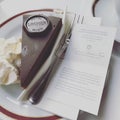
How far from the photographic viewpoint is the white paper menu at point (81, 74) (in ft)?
1.30

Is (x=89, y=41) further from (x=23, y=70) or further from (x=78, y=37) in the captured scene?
(x=23, y=70)

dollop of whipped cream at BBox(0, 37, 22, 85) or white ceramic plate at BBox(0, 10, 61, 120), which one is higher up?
dollop of whipped cream at BBox(0, 37, 22, 85)

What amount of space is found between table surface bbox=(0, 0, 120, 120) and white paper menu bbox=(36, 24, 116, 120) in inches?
1.1

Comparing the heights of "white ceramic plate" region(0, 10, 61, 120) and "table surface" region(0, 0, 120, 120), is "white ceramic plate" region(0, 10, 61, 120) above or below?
below

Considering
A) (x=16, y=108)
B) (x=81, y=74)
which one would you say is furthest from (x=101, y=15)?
(x=16, y=108)

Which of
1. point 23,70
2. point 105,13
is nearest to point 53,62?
point 23,70

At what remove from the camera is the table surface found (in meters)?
0.41

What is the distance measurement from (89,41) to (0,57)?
17 centimetres

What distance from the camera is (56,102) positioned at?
1.34 ft

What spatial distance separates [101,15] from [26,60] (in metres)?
0.22

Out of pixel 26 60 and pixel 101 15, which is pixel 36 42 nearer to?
pixel 26 60

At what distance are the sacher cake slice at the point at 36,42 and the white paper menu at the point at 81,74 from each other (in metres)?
0.04

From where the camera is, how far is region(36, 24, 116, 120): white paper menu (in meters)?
0.40

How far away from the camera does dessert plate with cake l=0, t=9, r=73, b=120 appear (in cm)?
41
